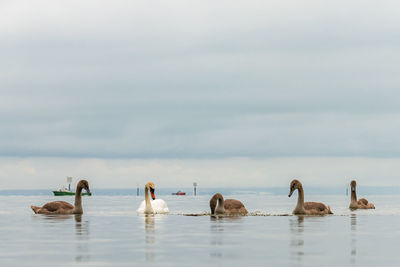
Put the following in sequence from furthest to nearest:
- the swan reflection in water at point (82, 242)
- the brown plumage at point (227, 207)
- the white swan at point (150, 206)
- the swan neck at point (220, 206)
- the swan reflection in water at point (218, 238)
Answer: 1. the white swan at point (150, 206)
2. the brown plumage at point (227, 207)
3. the swan neck at point (220, 206)
4. the swan reflection in water at point (218, 238)
5. the swan reflection in water at point (82, 242)

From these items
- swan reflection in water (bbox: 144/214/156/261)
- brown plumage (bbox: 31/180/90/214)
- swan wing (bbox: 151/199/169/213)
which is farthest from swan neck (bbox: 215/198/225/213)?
swan reflection in water (bbox: 144/214/156/261)

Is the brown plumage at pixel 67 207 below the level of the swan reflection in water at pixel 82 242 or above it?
above

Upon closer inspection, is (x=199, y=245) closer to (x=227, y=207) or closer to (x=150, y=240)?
(x=150, y=240)

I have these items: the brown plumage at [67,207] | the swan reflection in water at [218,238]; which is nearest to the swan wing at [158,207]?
the brown plumage at [67,207]

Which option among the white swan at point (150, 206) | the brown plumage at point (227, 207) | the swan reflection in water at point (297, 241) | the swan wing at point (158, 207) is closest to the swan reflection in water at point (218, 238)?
the swan reflection in water at point (297, 241)

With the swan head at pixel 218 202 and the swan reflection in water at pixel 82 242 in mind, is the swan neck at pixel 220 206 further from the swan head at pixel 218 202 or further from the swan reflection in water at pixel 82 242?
the swan reflection in water at pixel 82 242

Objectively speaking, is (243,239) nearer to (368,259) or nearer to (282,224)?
(368,259)

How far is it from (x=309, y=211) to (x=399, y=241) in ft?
72.0

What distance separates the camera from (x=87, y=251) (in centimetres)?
2550

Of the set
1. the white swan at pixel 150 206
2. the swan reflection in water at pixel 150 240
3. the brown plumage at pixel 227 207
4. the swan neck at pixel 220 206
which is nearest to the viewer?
the swan reflection in water at pixel 150 240

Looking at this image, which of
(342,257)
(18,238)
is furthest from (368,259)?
(18,238)

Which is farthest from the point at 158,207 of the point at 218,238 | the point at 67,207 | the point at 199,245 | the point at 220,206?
the point at 199,245

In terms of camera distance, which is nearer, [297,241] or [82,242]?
[82,242]

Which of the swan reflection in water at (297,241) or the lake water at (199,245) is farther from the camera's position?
the swan reflection in water at (297,241)
